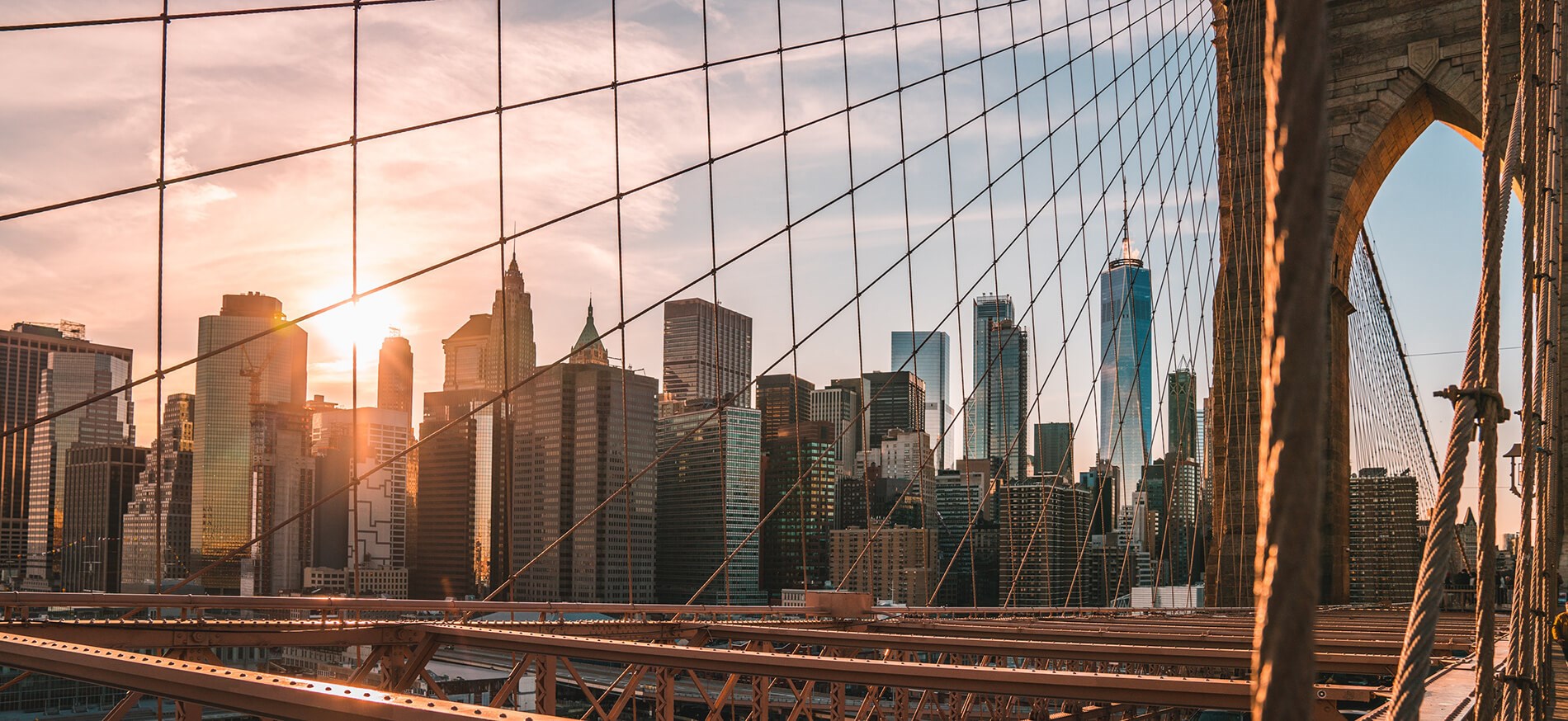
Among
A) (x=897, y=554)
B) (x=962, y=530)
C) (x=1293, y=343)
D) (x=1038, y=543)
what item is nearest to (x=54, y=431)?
(x=1293, y=343)

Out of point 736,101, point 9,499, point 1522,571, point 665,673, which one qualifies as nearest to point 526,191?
point 736,101

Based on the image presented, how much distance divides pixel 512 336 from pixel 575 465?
5.11 m

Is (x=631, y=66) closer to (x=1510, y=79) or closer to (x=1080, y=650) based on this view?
(x=1080, y=650)

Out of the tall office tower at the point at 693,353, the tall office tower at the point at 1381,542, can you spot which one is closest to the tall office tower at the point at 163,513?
the tall office tower at the point at 693,353

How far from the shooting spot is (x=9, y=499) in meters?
6.88

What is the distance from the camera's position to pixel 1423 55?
1480cm

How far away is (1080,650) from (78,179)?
599 centimetres

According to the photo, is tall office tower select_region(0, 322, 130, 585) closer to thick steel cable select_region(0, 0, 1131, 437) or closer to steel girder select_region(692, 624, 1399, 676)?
thick steel cable select_region(0, 0, 1131, 437)

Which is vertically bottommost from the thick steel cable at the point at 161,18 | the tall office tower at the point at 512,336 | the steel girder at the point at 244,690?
the steel girder at the point at 244,690

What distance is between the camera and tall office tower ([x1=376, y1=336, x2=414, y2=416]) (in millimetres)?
9984

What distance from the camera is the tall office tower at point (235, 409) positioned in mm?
8344

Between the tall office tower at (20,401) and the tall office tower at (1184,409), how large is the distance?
13340mm

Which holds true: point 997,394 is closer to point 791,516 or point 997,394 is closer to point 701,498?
point 791,516

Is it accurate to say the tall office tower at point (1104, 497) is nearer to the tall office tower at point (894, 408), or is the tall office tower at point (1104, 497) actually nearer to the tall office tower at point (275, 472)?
the tall office tower at point (894, 408)
